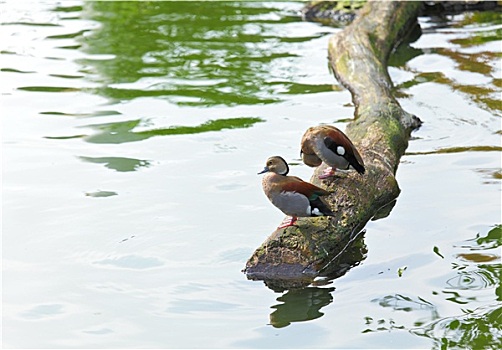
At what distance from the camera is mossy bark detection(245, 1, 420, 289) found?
17.2 feet

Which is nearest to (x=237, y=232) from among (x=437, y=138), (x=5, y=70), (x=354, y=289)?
(x=354, y=289)

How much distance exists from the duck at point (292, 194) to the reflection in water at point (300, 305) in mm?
462

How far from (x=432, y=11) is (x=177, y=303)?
9.08 meters

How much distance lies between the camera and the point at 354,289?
17.1 ft

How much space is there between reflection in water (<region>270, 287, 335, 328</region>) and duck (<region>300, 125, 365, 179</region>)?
3.35 ft

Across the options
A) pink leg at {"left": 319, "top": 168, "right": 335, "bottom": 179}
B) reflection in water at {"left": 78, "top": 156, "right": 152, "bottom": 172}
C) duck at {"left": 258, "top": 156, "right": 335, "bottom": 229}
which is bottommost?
reflection in water at {"left": 78, "top": 156, "right": 152, "bottom": 172}

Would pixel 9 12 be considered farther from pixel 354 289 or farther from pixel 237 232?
pixel 354 289

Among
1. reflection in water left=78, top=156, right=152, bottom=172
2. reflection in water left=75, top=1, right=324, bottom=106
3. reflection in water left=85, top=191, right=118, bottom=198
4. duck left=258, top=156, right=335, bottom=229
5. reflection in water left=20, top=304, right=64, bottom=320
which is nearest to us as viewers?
reflection in water left=20, top=304, right=64, bottom=320

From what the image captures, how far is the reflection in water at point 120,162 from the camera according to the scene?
746 centimetres

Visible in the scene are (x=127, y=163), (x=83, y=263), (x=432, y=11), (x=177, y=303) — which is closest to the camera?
(x=177, y=303)

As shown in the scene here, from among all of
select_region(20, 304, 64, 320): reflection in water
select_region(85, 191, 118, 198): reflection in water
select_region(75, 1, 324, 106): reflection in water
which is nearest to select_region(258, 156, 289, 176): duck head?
select_region(20, 304, 64, 320): reflection in water

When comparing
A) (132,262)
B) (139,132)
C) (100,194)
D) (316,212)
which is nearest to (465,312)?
(316,212)

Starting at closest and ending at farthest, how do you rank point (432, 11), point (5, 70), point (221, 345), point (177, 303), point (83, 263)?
point (221, 345) → point (177, 303) → point (83, 263) → point (5, 70) → point (432, 11)

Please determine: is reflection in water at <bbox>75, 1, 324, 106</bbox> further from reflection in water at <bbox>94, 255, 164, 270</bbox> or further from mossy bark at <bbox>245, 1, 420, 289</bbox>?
→ reflection in water at <bbox>94, 255, 164, 270</bbox>
